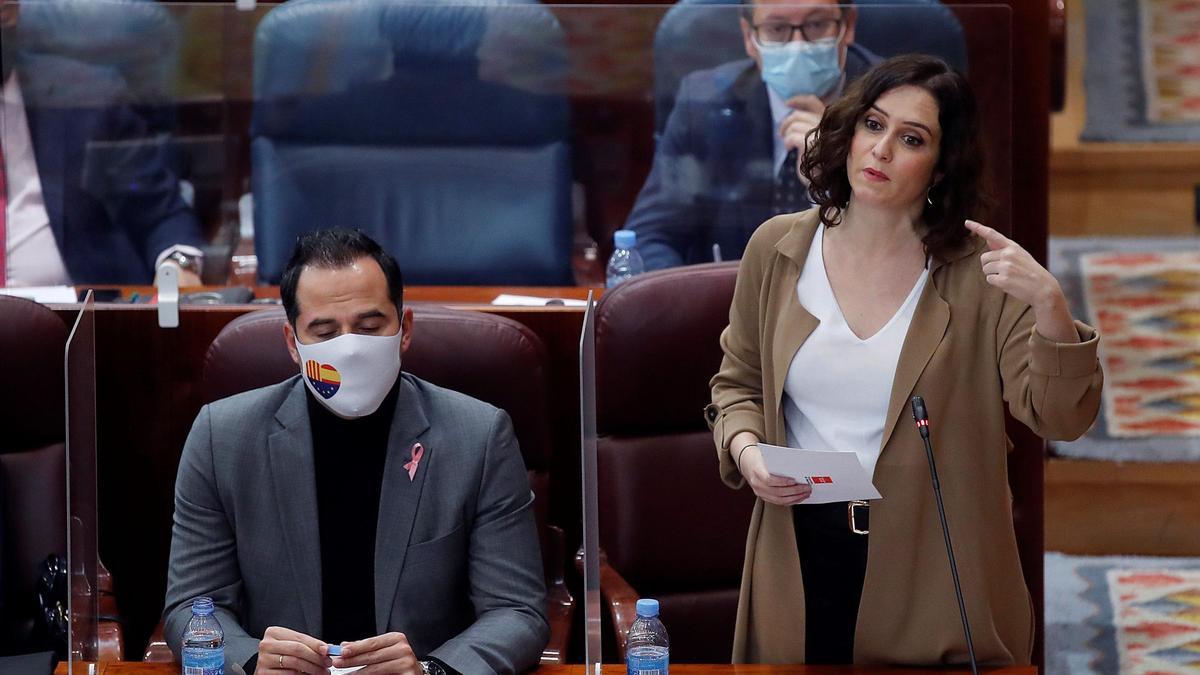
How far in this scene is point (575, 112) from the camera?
9.99ft

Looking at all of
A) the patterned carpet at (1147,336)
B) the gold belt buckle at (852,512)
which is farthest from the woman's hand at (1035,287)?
the patterned carpet at (1147,336)

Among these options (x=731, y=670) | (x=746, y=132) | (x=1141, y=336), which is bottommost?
(x=1141, y=336)

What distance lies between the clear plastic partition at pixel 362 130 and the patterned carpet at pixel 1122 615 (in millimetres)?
1044

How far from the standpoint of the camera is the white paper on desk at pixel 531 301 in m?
2.40

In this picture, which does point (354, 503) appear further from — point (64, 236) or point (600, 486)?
point (64, 236)

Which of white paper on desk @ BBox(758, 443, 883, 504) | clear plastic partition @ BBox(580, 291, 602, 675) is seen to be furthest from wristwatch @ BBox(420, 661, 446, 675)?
white paper on desk @ BBox(758, 443, 883, 504)

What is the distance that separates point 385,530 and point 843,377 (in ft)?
1.78

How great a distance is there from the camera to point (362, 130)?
309 cm

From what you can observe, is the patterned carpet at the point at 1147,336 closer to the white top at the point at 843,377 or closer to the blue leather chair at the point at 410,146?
the blue leather chair at the point at 410,146

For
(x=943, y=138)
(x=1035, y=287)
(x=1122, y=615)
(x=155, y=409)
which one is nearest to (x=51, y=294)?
(x=155, y=409)

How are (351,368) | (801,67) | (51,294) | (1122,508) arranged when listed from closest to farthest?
(351,368), (51,294), (801,67), (1122,508)

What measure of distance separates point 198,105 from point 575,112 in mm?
747

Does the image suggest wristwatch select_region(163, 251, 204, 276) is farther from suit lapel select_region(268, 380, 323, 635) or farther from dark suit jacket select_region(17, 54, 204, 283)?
suit lapel select_region(268, 380, 323, 635)

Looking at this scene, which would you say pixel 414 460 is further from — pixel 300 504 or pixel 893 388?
pixel 893 388
